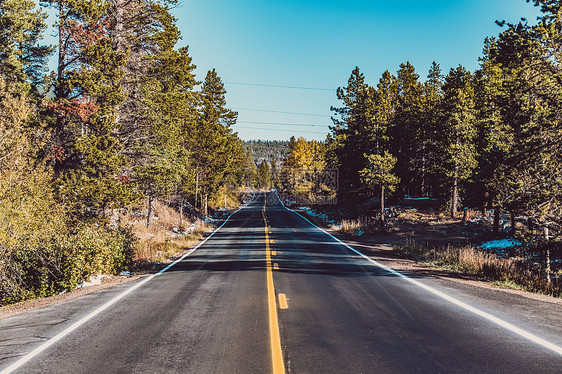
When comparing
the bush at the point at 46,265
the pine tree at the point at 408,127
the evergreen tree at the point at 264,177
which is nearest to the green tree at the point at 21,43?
the bush at the point at 46,265

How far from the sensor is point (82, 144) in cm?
1382

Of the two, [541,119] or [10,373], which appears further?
[541,119]

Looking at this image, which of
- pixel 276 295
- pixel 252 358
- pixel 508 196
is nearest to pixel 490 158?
pixel 508 196

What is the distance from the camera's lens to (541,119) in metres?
10.3

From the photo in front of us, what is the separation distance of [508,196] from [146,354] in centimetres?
1193

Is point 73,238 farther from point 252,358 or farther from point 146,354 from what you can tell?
point 252,358

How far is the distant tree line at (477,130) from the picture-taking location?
998cm

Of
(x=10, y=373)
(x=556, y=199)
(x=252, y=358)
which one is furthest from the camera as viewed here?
(x=556, y=199)

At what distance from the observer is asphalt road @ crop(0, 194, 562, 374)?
4086mm

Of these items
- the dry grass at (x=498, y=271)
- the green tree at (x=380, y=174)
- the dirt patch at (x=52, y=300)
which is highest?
the green tree at (x=380, y=174)

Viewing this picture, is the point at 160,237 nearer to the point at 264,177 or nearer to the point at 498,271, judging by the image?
the point at 498,271

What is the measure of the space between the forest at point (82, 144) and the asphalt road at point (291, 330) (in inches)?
130

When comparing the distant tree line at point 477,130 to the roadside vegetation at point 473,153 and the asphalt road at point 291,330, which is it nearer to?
the roadside vegetation at point 473,153

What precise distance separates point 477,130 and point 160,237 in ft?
88.9
